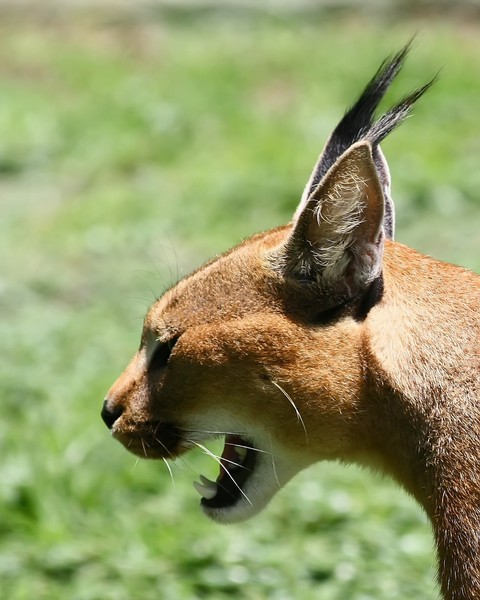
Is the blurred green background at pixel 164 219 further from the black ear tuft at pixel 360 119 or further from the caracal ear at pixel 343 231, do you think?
the caracal ear at pixel 343 231

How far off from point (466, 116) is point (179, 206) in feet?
9.90

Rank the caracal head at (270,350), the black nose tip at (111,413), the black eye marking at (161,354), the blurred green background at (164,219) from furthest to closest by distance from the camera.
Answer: the blurred green background at (164,219)
the black nose tip at (111,413)
the black eye marking at (161,354)
the caracal head at (270,350)

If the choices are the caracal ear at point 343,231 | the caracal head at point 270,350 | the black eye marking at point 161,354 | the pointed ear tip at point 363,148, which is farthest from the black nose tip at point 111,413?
the pointed ear tip at point 363,148

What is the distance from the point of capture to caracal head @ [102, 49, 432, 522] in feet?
12.2

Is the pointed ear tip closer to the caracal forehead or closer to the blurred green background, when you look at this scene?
the caracal forehead

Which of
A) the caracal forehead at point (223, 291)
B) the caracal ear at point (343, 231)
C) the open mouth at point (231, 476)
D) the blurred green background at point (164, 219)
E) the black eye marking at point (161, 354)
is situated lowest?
the blurred green background at point (164, 219)

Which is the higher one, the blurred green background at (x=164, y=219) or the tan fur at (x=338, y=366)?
the tan fur at (x=338, y=366)

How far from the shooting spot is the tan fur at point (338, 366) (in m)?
3.61

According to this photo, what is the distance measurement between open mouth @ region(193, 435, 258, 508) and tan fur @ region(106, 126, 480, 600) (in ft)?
0.11

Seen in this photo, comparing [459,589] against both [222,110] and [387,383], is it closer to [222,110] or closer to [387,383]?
[387,383]

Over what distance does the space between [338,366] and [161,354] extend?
0.68 metres

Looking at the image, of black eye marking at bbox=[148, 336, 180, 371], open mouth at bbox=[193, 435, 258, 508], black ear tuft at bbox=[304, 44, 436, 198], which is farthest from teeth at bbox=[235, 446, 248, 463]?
black ear tuft at bbox=[304, 44, 436, 198]

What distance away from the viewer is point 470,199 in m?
9.25

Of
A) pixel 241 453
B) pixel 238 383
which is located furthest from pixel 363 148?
pixel 241 453
